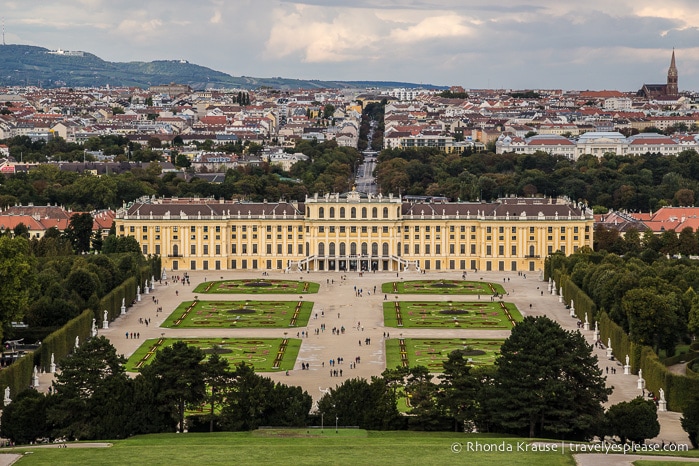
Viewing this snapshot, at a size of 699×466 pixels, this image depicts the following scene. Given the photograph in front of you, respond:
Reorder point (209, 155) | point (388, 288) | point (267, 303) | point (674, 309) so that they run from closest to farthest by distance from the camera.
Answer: point (674, 309), point (267, 303), point (388, 288), point (209, 155)

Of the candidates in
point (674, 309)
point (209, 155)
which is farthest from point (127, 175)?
point (674, 309)

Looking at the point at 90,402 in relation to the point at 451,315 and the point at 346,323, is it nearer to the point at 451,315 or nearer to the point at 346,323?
the point at 346,323

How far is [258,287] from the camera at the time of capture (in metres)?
105

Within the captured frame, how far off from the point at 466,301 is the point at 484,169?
81366mm

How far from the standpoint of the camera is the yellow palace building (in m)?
115

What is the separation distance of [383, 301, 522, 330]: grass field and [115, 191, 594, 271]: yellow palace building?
1885 centimetres

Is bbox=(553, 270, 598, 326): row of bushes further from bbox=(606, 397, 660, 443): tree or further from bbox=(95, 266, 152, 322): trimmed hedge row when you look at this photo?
bbox=(606, 397, 660, 443): tree

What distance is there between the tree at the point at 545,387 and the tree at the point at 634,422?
807 mm

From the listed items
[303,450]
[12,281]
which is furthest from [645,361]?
[12,281]

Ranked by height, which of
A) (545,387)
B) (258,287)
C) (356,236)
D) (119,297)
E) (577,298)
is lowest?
(258,287)

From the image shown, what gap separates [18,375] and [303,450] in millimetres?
20452

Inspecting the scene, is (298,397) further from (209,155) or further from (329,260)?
(209,155)

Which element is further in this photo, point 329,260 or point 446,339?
point 329,260

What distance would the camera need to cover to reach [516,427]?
185 feet
